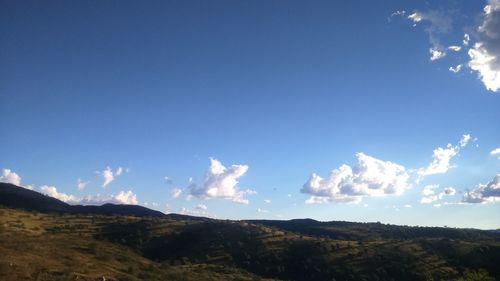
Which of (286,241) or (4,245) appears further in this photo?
(286,241)

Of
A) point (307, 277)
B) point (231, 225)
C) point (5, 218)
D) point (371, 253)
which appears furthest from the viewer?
point (231, 225)

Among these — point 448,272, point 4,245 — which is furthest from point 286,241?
point 4,245

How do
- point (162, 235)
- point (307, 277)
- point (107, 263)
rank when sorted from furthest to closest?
point (162, 235) < point (307, 277) < point (107, 263)

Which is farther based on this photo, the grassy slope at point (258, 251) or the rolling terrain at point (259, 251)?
the grassy slope at point (258, 251)

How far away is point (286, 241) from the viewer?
398 feet

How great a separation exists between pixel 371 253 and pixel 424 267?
1232cm

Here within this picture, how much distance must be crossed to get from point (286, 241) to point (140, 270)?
2719 inches

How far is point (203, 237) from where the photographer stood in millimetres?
123062

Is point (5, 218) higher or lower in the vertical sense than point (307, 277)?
higher

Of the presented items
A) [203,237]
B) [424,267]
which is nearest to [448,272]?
[424,267]

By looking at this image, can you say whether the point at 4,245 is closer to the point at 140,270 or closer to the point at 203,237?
the point at 140,270

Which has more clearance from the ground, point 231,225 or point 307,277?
point 231,225

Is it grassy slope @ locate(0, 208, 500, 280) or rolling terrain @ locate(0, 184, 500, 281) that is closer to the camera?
rolling terrain @ locate(0, 184, 500, 281)

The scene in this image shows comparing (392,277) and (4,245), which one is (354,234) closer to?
(392,277)
